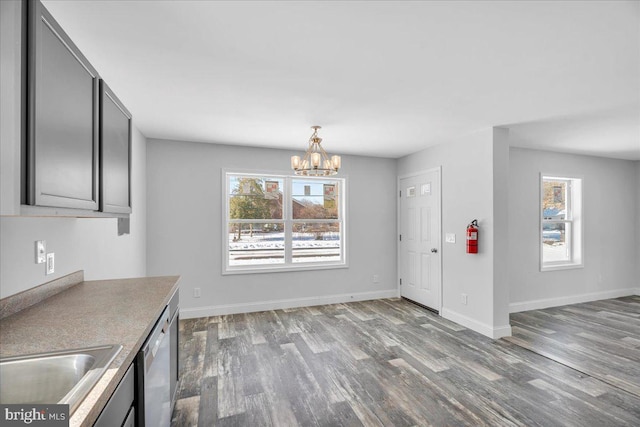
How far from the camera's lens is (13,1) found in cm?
92

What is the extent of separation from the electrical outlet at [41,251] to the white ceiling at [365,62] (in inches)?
48.0

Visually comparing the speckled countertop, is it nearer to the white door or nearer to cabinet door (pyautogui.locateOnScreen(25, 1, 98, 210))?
cabinet door (pyautogui.locateOnScreen(25, 1, 98, 210))

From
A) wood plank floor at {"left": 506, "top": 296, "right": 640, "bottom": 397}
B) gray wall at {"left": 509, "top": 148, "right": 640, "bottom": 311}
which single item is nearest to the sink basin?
wood plank floor at {"left": 506, "top": 296, "right": 640, "bottom": 397}

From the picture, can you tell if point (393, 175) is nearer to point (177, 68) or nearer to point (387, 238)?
point (387, 238)

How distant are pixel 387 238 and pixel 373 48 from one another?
3927 millimetres

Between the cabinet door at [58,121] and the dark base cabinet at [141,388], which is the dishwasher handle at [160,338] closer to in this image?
the dark base cabinet at [141,388]

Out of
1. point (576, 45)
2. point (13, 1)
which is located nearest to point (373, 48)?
point (576, 45)

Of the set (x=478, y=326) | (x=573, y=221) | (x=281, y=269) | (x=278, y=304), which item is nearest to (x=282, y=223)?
(x=281, y=269)

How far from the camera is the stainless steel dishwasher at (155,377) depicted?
1301mm

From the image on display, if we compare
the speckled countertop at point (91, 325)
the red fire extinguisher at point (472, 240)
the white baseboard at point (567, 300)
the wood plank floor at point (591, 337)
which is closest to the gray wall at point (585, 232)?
the white baseboard at point (567, 300)

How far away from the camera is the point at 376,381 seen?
2748mm

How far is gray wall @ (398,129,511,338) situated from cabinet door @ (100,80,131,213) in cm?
369

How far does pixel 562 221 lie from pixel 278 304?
487 centimetres

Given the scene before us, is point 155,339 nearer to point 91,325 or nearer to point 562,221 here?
point 91,325
